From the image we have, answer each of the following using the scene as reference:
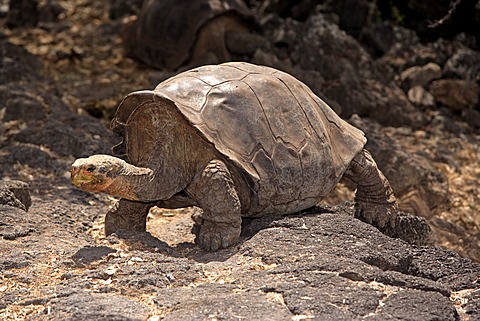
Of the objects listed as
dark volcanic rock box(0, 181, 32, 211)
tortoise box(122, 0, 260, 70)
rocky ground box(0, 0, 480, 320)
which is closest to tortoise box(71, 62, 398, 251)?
rocky ground box(0, 0, 480, 320)

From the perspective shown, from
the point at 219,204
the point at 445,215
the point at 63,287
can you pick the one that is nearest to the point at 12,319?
the point at 63,287

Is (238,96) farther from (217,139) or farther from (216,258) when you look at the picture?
(216,258)

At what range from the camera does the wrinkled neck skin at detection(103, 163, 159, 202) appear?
12.7 ft

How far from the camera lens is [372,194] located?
4.87 metres

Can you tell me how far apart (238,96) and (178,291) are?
133 cm

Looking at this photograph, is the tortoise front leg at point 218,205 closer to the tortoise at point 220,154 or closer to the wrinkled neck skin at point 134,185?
the tortoise at point 220,154

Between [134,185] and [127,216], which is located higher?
[134,185]

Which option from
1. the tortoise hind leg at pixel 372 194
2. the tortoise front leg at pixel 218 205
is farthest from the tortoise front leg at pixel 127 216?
the tortoise hind leg at pixel 372 194

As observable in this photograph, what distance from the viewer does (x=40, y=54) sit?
984cm

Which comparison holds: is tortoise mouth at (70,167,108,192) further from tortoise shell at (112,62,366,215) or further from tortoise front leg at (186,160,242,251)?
tortoise front leg at (186,160,242,251)

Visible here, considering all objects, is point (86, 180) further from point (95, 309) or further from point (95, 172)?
point (95, 309)

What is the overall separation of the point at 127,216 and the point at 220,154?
2.48ft

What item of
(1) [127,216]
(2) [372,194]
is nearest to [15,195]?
(1) [127,216]

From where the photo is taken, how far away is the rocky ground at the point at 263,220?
321cm
